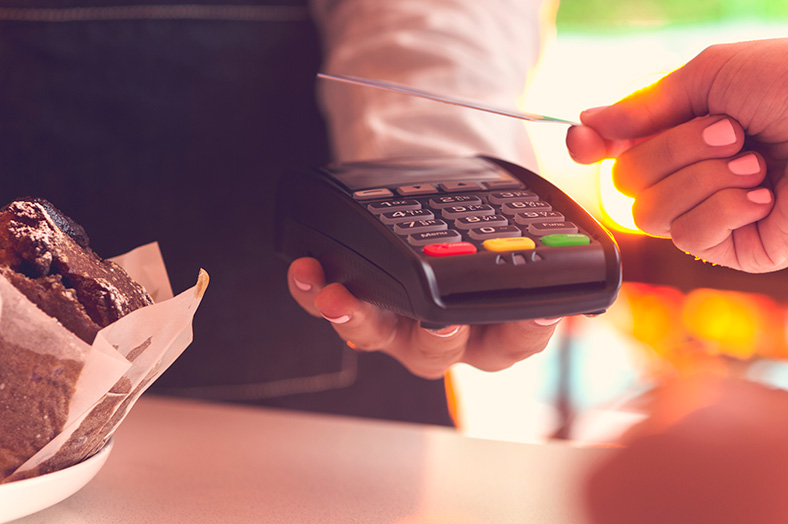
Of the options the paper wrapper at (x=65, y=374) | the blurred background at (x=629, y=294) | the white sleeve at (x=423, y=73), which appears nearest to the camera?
the paper wrapper at (x=65, y=374)

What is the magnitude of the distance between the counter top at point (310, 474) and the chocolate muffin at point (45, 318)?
0.21 feet

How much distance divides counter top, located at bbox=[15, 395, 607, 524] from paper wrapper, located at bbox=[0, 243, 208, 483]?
0.16ft

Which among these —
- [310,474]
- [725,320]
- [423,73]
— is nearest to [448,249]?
[310,474]

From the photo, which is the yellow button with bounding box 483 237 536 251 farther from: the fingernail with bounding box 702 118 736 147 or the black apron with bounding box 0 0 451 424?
the black apron with bounding box 0 0 451 424

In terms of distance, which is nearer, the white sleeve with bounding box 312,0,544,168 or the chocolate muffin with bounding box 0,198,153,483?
the chocolate muffin with bounding box 0,198,153,483

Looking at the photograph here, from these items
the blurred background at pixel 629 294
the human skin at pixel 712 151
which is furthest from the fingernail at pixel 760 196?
the blurred background at pixel 629 294

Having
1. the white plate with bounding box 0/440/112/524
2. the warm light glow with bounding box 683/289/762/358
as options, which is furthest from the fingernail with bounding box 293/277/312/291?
the warm light glow with bounding box 683/289/762/358

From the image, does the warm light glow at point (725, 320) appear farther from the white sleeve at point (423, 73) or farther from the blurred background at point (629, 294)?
the white sleeve at point (423, 73)

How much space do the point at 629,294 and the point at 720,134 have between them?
7.00 feet

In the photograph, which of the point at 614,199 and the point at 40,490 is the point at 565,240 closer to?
the point at 40,490

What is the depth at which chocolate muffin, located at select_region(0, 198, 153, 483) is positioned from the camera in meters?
0.26

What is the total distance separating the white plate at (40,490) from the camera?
0.27 m

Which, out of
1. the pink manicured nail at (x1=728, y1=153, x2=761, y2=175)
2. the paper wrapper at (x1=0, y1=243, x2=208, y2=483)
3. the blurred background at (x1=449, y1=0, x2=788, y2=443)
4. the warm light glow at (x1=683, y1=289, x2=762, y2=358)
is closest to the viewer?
the paper wrapper at (x1=0, y1=243, x2=208, y2=483)

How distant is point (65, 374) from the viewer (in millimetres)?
263
